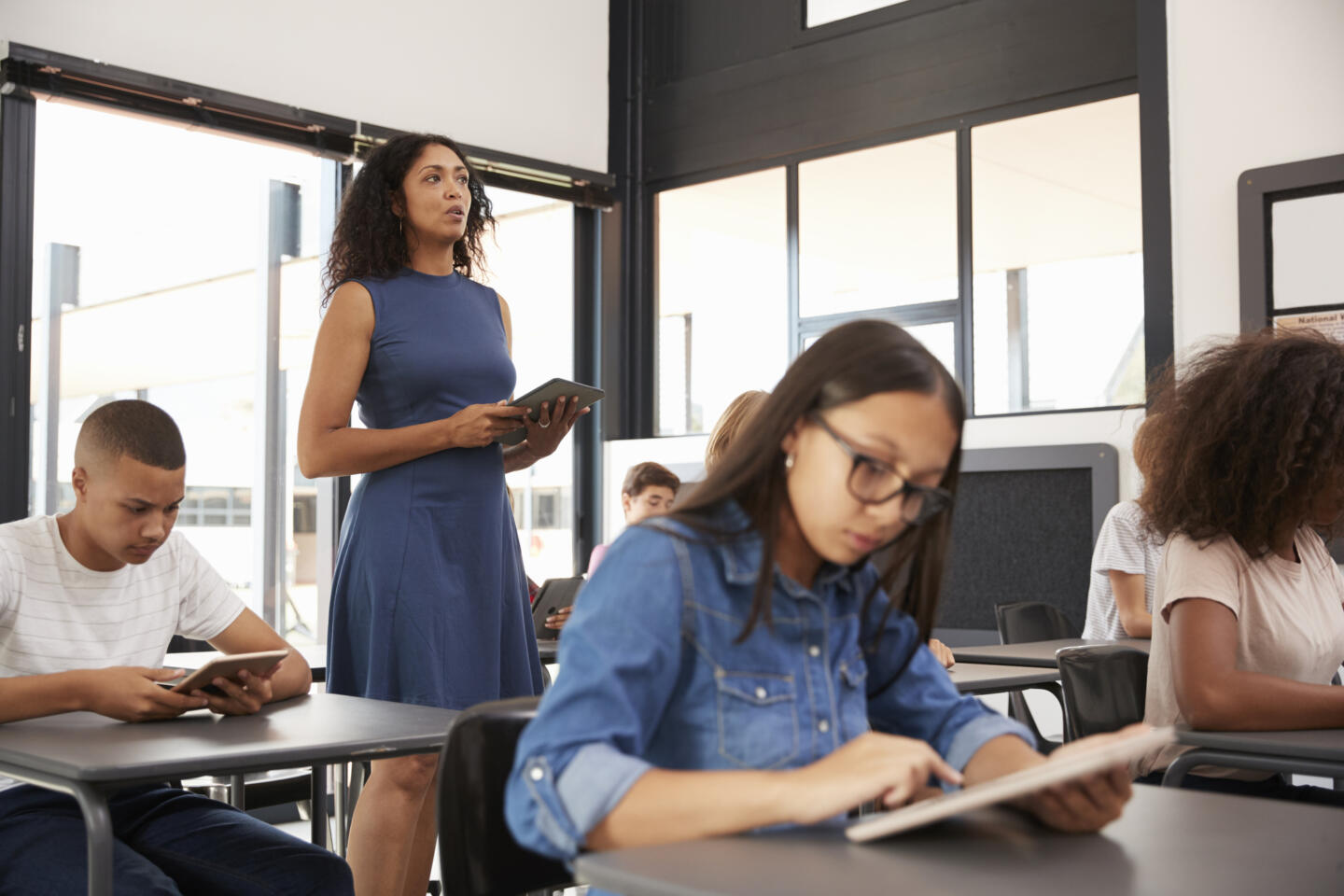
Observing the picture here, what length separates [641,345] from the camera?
20.5 feet

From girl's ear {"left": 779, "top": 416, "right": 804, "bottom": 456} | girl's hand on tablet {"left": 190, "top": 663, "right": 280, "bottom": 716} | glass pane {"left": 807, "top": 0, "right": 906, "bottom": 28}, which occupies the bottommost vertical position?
girl's hand on tablet {"left": 190, "top": 663, "right": 280, "bottom": 716}

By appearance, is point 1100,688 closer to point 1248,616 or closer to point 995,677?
point 1248,616

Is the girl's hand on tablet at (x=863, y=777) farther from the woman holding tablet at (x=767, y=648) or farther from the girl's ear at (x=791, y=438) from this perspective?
the girl's ear at (x=791, y=438)

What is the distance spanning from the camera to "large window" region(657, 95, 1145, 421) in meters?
4.77

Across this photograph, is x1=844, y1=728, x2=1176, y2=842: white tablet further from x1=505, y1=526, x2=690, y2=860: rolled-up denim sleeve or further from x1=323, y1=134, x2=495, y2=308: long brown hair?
x1=323, y1=134, x2=495, y2=308: long brown hair

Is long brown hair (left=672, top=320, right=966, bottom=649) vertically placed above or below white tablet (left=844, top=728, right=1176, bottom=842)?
above

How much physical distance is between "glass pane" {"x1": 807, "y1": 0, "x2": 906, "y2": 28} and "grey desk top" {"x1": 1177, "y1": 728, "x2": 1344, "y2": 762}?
4.32m

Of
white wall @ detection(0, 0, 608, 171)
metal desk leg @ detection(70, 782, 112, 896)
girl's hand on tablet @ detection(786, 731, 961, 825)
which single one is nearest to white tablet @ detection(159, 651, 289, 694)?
metal desk leg @ detection(70, 782, 112, 896)

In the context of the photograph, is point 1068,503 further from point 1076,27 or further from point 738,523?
point 738,523

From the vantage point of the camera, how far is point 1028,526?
191 inches

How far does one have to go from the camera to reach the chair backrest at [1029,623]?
3689mm

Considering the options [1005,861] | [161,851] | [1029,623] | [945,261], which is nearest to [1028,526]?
[945,261]

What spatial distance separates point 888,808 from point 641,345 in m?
5.34

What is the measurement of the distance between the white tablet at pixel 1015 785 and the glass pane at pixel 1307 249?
3.75m
